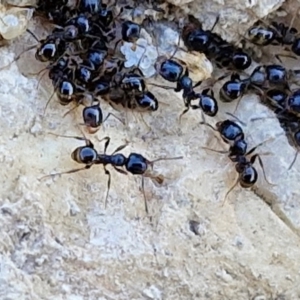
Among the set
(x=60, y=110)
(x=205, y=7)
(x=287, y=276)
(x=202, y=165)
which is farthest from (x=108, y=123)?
(x=287, y=276)

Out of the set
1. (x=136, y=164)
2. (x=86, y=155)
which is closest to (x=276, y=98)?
(x=136, y=164)

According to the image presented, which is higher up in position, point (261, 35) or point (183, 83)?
point (261, 35)

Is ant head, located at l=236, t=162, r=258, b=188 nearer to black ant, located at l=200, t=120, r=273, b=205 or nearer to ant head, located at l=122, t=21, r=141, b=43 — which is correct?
black ant, located at l=200, t=120, r=273, b=205

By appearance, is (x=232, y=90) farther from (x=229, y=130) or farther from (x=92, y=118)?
(x=92, y=118)

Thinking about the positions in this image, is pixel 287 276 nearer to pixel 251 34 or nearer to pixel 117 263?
pixel 117 263

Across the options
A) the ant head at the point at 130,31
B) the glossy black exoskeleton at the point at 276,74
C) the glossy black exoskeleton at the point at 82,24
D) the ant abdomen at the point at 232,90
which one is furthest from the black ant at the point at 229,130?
the glossy black exoskeleton at the point at 82,24

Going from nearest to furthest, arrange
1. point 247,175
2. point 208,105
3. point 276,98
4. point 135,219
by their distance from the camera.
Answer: point 135,219 → point 247,175 → point 208,105 → point 276,98

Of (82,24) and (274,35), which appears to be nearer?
(82,24)
